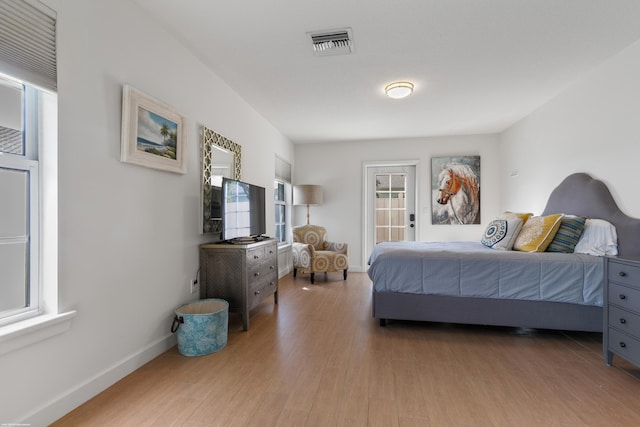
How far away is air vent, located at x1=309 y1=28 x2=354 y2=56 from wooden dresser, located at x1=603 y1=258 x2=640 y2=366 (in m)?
2.46

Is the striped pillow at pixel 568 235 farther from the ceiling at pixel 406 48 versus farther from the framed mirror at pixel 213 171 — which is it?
the framed mirror at pixel 213 171

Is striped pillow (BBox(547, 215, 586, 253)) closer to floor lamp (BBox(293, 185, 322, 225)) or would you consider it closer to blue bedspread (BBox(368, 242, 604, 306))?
blue bedspread (BBox(368, 242, 604, 306))

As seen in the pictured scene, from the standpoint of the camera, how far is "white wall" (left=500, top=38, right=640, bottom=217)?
7.84ft

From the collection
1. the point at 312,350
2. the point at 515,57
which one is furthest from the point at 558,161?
the point at 312,350

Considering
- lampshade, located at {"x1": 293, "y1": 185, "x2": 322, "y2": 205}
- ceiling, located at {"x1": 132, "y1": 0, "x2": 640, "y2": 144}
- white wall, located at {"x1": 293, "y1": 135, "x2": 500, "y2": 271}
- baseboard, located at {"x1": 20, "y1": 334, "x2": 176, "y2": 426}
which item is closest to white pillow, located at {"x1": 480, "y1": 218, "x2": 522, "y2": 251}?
ceiling, located at {"x1": 132, "y1": 0, "x2": 640, "y2": 144}

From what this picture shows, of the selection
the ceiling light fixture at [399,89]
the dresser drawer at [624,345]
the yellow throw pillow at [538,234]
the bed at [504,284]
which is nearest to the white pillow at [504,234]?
the yellow throw pillow at [538,234]

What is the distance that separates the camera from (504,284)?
244 centimetres

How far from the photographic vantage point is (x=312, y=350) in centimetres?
222

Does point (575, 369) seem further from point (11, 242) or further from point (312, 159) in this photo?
point (312, 159)

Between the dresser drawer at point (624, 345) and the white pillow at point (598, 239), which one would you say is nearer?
the dresser drawer at point (624, 345)

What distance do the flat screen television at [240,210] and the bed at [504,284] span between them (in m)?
1.36

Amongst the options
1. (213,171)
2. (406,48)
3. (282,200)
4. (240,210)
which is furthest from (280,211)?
(406,48)

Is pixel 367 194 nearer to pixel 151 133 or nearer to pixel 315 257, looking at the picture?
pixel 315 257

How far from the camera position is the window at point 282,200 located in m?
4.88
